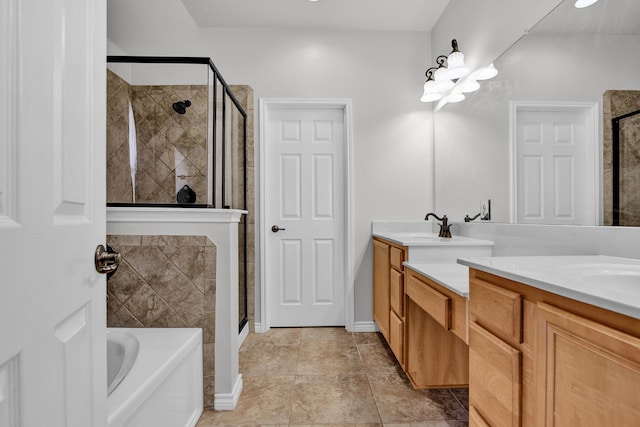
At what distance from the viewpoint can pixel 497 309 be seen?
3.22 ft

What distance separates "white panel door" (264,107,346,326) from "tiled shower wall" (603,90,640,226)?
79.3 inches

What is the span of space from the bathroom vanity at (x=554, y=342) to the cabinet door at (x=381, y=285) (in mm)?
1307

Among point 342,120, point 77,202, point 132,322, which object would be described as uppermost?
point 342,120

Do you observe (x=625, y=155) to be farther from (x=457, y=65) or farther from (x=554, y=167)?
(x=457, y=65)

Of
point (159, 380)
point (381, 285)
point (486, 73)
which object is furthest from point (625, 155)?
point (159, 380)

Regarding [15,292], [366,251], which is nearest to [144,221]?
[15,292]

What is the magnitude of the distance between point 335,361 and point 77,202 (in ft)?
6.79

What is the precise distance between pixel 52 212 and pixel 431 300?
1.50 m

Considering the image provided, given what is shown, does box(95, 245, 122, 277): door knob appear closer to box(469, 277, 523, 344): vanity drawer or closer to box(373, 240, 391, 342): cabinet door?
box(469, 277, 523, 344): vanity drawer

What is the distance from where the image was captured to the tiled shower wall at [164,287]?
1.74 metres

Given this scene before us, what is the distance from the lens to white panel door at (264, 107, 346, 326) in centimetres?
302

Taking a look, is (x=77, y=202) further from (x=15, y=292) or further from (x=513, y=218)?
(x=513, y=218)

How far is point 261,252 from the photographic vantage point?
291 cm

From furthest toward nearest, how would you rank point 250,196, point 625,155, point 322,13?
point 250,196 → point 322,13 → point 625,155
